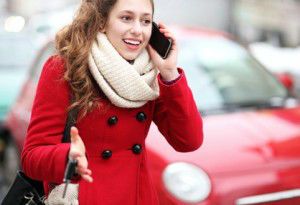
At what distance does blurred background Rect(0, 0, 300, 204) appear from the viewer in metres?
7.75

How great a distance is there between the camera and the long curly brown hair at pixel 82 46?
2398mm

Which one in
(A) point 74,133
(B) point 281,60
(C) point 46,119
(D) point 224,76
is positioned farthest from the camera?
(B) point 281,60

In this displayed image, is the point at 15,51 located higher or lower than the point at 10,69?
higher

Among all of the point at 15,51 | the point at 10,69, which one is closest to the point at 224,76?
the point at 10,69

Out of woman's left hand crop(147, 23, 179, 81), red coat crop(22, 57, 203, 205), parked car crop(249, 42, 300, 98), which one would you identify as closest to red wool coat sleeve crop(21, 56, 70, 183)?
red coat crop(22, 57, 203, 205)

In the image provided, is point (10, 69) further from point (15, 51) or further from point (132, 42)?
point (132, 42)

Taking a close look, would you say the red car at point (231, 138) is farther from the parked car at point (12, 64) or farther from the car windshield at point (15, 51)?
the car windshield at point (15, 51)

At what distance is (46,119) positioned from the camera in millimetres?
2381

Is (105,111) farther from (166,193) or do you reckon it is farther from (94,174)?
(166,193)

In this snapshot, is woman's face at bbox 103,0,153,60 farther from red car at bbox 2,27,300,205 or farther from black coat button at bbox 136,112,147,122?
red car at bbox 2,27,300,205

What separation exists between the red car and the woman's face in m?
1.26

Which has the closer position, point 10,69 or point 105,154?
point 105,154

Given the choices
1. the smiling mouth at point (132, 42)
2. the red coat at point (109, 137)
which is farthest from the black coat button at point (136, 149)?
the smiling mouth at point (132, 42)

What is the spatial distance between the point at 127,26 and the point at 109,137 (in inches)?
16.6
